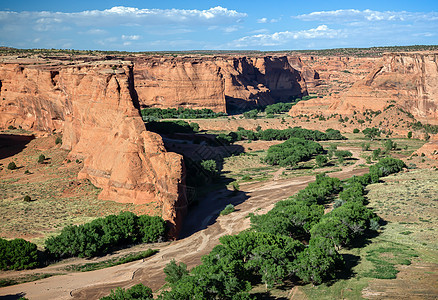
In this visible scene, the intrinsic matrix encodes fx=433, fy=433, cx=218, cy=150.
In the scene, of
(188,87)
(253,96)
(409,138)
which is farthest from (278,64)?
(409,138)

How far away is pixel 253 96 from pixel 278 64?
103 feet

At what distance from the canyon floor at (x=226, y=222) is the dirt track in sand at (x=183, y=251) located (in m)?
0.07

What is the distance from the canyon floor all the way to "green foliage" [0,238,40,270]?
2.22 feet

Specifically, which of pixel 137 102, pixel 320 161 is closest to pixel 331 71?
pixel 320 161

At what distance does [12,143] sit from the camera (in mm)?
65938

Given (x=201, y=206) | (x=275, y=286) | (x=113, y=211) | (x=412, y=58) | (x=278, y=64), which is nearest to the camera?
(x=275, y=286)

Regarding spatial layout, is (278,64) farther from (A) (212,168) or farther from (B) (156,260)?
(B) (156,260)

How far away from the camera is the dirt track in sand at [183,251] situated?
32.8m

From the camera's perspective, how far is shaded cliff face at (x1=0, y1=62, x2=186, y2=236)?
47284 mm

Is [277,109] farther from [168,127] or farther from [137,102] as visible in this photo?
[137,102]

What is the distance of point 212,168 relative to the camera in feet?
226

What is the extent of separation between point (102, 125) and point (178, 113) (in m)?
63.4

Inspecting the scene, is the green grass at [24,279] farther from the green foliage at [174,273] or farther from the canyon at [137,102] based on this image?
the canyon at [137,102]

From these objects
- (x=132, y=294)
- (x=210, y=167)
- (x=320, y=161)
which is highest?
(x=132, y=294)
